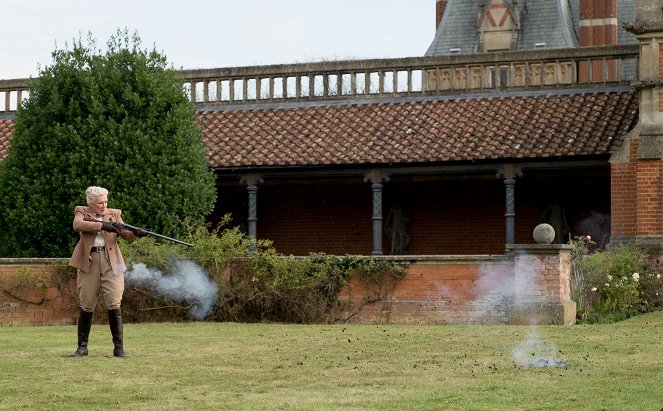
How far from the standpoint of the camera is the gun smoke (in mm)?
20375

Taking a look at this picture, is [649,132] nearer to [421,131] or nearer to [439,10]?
[421,131]

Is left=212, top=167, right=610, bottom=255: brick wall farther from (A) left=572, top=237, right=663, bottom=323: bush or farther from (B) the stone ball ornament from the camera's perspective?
(B) the stone ball ornament

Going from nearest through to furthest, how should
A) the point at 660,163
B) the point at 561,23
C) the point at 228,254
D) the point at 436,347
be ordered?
the point at 436,347
the point at 228,254
the point at 660,163
the point at 561,23

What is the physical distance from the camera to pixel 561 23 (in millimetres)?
51938

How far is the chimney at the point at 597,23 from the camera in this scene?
49781 mm

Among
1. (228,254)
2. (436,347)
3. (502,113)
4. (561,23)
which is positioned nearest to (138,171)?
(228,254)

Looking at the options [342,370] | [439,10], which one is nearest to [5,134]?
[342,370]

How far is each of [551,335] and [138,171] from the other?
11.3 m

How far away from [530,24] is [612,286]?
33.0 meters

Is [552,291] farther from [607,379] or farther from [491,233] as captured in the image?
[491,233]

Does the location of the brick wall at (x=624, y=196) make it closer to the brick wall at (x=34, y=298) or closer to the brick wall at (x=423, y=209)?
the brick wall at (x=423, y=209)

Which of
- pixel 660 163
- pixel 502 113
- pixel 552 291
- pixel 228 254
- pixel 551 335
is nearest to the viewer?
pixel 551 335

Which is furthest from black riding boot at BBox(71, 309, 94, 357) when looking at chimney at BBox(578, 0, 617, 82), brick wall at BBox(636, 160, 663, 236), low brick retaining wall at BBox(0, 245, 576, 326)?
Answer: chimney at BBox(578, 0, 617, 82)

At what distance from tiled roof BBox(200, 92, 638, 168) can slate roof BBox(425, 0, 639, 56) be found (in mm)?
22832
